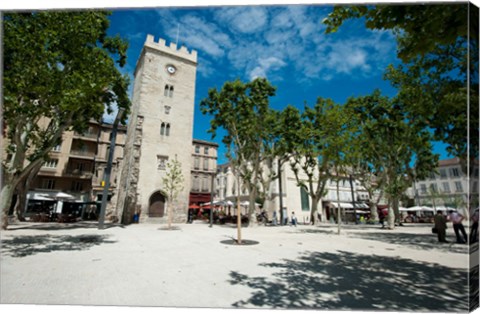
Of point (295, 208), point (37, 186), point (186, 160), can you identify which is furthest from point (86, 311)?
point (37, 186)

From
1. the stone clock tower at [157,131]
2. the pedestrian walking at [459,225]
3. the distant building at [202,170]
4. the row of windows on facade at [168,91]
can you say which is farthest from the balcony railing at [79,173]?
the pedestrian walking at [459,225]

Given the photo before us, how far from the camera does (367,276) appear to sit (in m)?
5.02

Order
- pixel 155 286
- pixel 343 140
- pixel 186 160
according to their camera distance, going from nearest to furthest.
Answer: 1. pixel 155 286
2. pixel 343 140
3. pixel 186 160

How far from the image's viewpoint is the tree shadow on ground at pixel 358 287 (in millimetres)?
3574

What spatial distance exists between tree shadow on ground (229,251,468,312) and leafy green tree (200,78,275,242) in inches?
573

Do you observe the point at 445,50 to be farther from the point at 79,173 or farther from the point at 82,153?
the point at 82,153

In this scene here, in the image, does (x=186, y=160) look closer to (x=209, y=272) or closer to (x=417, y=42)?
(x=209, y=272)

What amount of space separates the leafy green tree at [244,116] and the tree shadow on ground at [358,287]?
573 inches

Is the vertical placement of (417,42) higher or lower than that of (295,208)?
higher

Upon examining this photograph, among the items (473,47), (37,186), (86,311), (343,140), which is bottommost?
(86,311)

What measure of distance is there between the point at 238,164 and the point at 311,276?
53.7ft

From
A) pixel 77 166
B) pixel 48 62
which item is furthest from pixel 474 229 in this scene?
pixel 77 166

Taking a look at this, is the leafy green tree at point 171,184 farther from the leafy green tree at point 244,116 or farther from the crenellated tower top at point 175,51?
the crenellated tower top at point 175,51

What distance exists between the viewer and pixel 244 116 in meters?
20.8
